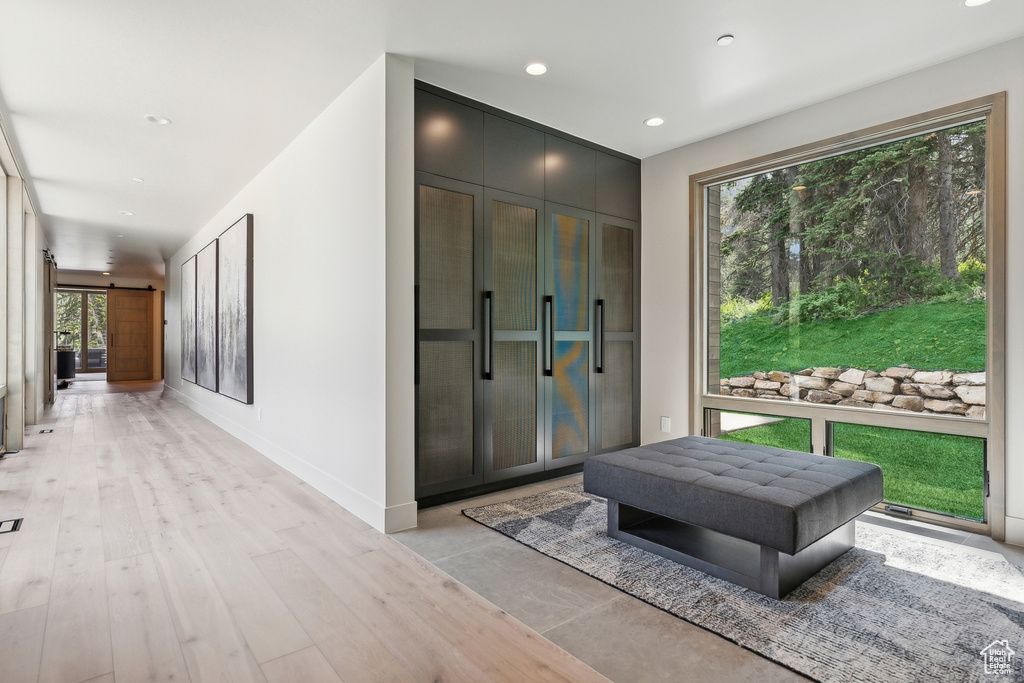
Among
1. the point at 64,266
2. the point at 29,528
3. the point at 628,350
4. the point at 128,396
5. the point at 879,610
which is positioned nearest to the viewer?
the point at 879,610

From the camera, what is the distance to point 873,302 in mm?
3289

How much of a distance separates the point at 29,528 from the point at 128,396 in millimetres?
7591

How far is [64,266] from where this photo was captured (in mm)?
10547

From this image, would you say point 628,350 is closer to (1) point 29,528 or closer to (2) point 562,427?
(2) point 562,427

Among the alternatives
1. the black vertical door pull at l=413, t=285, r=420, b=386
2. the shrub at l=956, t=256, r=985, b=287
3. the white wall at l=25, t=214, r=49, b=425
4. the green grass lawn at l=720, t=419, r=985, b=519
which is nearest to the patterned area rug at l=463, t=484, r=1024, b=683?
the green grass lawn at l=720, t=419, r=985, b=519

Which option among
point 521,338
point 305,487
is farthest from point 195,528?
point 521,338

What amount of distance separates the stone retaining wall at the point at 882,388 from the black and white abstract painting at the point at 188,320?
21.4 feet

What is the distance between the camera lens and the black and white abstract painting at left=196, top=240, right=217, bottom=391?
5.89 m

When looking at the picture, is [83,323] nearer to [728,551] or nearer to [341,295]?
[341,295]

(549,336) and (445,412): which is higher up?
(549,336)

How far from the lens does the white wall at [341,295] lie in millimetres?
2834

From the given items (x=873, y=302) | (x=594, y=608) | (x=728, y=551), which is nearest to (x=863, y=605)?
(x=728, y=551)

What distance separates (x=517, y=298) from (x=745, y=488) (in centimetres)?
194

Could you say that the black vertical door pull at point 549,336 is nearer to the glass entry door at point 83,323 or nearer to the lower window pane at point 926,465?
the lower window pane at point 926,465
